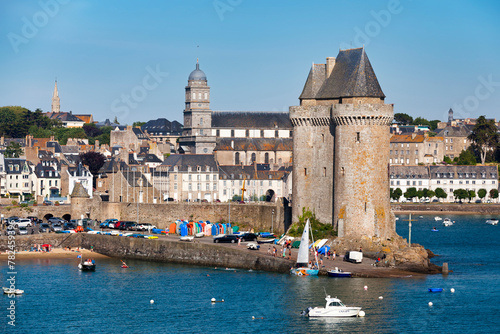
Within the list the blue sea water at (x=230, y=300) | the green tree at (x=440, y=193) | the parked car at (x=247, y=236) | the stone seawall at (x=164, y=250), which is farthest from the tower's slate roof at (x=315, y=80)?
the green tree at (x=440, y=193)

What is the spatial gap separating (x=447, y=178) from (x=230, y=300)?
8544 cm

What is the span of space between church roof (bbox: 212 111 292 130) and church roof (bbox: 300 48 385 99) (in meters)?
69.9

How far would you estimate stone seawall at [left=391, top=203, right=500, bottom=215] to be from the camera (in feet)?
403

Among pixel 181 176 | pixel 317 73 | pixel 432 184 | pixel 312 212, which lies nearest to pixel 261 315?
pixel 312 212

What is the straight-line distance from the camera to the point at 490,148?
14862 centimetres

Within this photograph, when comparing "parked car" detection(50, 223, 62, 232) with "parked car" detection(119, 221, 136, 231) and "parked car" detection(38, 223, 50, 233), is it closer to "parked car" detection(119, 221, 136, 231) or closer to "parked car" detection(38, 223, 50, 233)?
"parked car" detection(38, 223, 50, 233)

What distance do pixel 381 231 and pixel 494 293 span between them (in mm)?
9682

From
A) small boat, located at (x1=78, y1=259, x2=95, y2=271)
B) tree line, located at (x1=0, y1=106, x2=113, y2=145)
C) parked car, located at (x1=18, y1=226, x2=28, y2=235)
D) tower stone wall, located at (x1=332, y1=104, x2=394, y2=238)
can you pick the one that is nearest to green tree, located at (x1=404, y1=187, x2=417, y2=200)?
tree line, located at (x1=0, y1=106, x2=113, y2=145)

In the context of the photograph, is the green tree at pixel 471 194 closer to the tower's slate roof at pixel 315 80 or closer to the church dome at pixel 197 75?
the church dome at pixel 197 75

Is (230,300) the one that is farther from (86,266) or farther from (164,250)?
(164,250)

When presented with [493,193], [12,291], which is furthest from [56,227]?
[493,193]

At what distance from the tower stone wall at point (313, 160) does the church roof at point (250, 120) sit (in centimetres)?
7013

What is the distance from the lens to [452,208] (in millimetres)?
124562

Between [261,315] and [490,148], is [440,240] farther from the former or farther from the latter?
[490,148]
